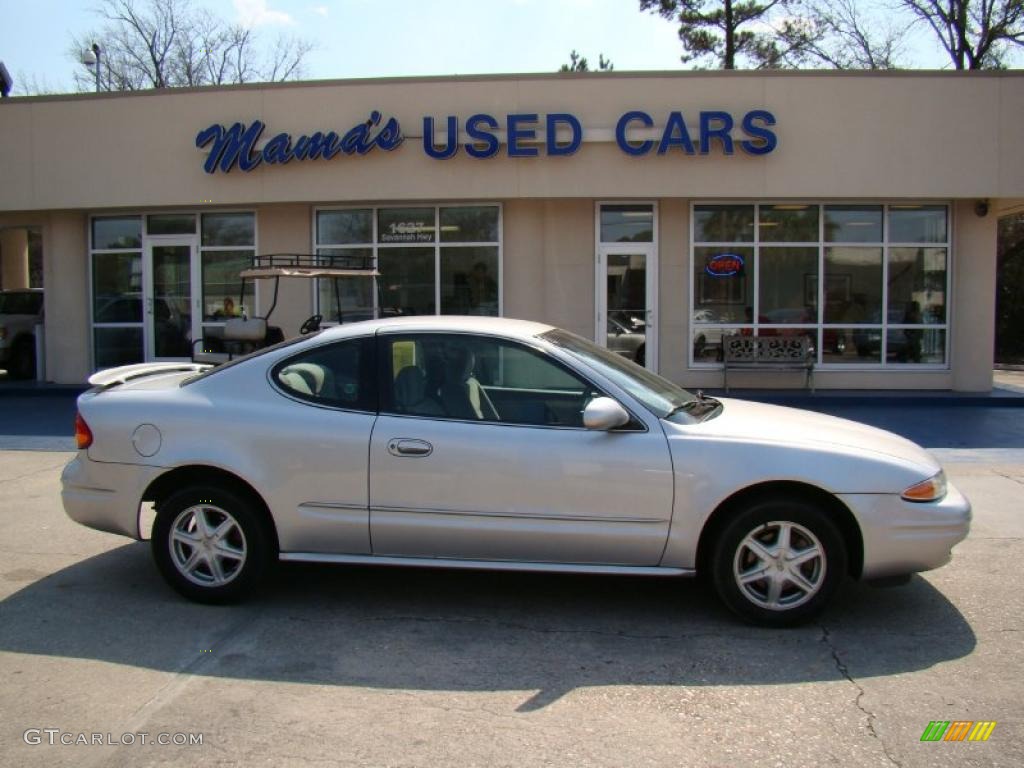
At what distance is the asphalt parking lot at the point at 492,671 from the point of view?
3.55 metres

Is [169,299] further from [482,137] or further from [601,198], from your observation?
[601,198]

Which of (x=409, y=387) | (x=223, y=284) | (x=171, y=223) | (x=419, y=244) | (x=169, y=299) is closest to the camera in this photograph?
(x=409, y=387)

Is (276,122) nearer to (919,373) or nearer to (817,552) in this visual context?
(919,373)

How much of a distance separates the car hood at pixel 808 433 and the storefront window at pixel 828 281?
370 inches

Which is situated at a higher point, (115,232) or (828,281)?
(115,232)

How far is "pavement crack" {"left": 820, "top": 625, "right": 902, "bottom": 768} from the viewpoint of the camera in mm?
3525

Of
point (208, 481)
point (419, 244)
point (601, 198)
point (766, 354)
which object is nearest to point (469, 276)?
point (419, 244)

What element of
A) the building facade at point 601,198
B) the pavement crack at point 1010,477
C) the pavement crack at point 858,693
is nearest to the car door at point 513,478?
the pavement crack at point 858,693

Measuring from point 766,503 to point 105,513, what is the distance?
11.6 ft

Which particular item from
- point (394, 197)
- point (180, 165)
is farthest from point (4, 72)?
point (394, 197)

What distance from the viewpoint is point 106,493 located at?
5.10 meters

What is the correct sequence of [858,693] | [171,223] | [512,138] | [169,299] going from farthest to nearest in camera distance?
[169,299]
[171,223]
[512,138]
[858,693]

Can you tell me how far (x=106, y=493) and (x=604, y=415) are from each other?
277 cm

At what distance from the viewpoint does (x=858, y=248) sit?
1452 cm
